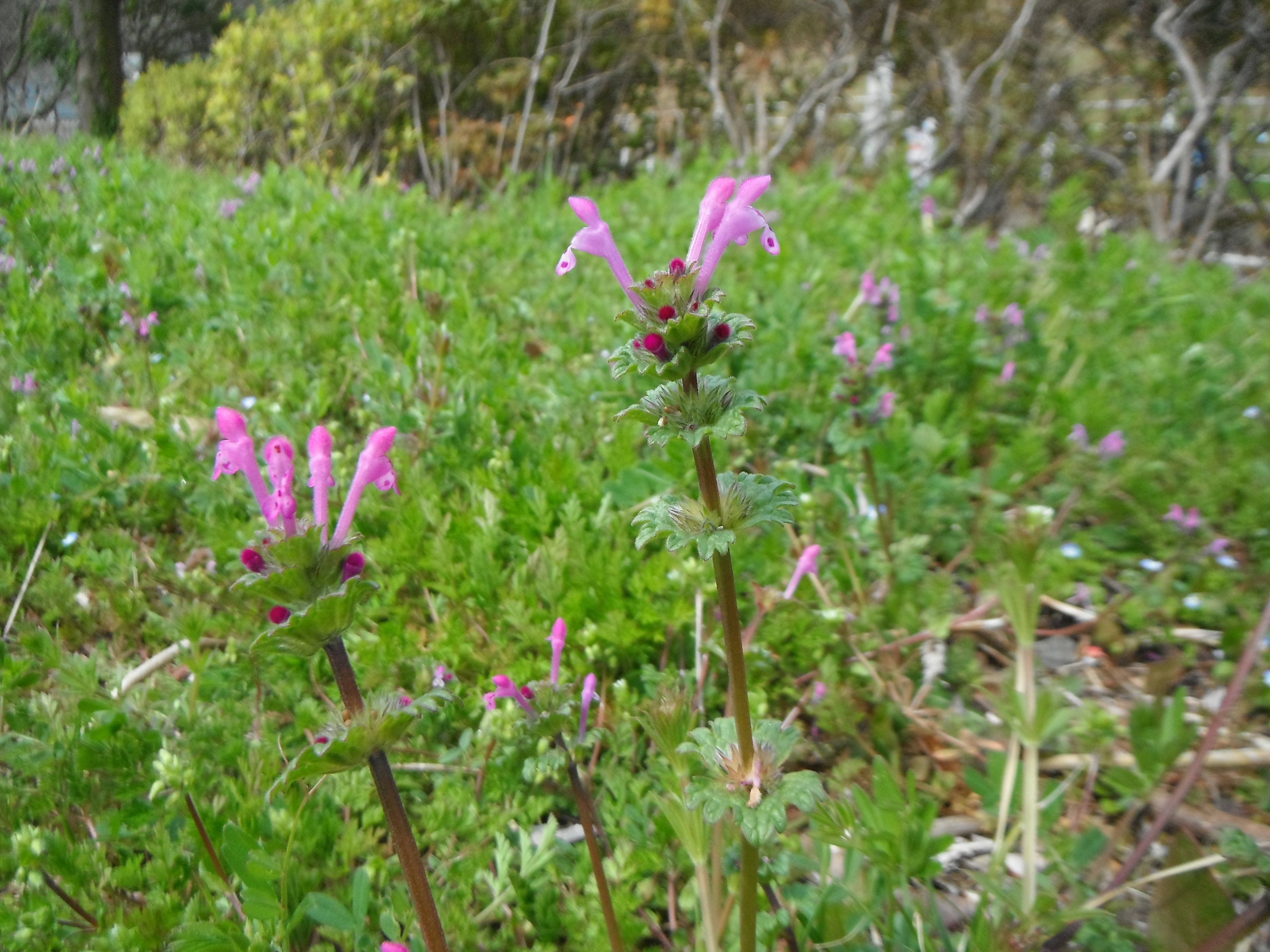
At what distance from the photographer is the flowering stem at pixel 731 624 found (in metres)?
0.88

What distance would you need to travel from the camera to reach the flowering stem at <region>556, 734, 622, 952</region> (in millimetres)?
1196

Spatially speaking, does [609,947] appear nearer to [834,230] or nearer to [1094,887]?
[1094,887]

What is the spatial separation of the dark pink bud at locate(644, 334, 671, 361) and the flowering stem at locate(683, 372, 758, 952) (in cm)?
4

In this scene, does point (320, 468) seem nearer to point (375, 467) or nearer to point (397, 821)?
point (375, 467)

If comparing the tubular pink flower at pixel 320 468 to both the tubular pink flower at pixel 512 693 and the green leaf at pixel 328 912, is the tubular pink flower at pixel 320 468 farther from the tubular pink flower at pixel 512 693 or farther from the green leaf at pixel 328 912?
the green leaf at pixel 328 912

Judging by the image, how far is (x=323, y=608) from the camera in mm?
866

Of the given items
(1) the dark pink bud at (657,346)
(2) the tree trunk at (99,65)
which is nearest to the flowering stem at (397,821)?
(1) the dark pink bud at (657,346)

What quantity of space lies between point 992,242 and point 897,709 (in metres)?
5.58

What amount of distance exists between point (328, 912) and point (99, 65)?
6.85 m

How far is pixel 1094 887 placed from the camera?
138 centimetres

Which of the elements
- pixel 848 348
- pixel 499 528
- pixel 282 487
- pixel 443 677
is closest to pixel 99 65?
pixel 499 528

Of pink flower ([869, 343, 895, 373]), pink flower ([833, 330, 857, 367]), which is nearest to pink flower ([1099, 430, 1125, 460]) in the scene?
pink flower ([869, 343, 895, 373])

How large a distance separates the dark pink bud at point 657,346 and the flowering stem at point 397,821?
0.49 meters

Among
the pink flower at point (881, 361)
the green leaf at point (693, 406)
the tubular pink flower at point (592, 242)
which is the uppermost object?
the tubular pink flower at point (592, 242)
